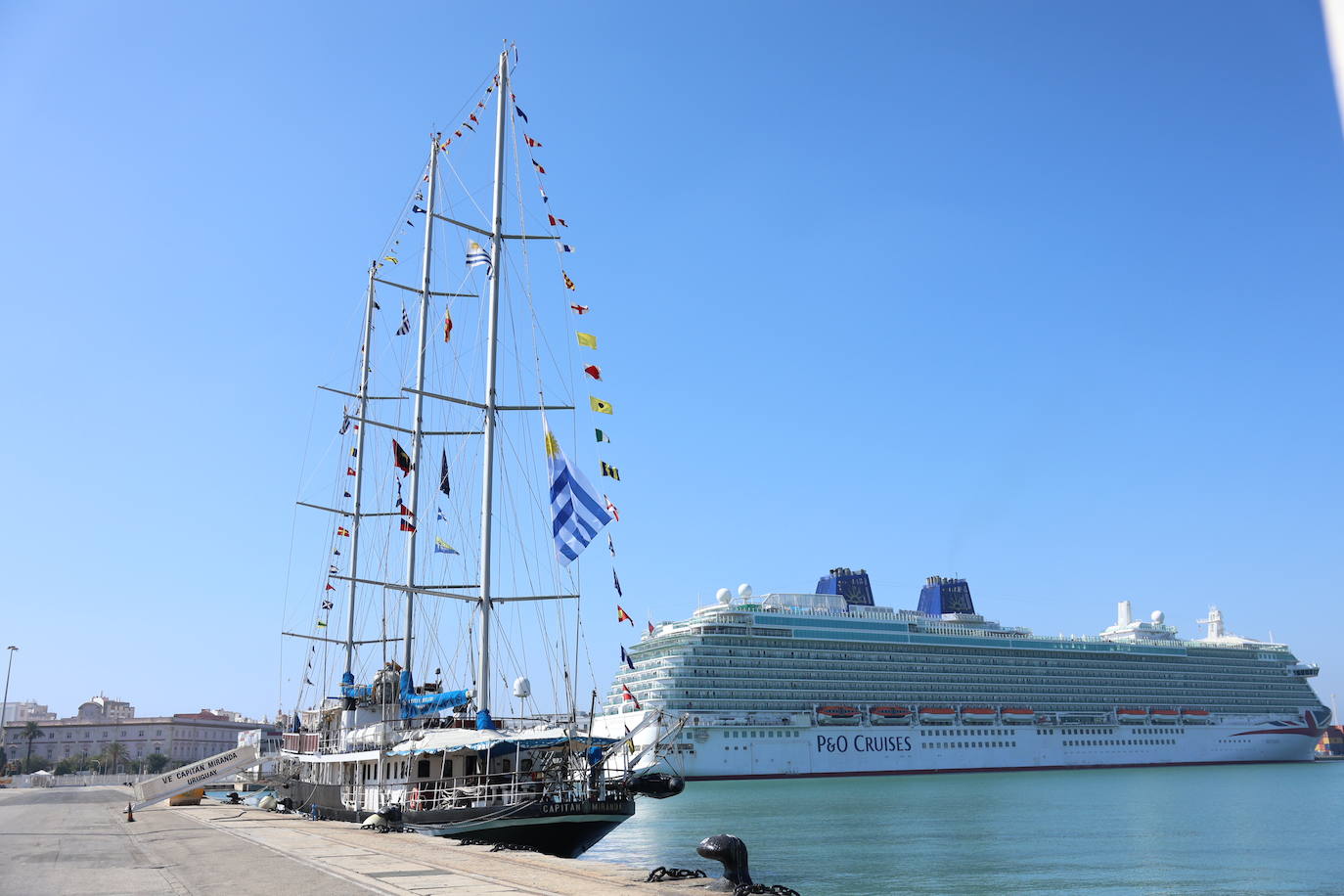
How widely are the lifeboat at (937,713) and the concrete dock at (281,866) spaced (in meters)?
Answer: 77.6

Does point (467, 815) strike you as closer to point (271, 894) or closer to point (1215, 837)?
point (271, 894)

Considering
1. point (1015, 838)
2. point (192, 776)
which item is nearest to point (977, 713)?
point (1015, 838)

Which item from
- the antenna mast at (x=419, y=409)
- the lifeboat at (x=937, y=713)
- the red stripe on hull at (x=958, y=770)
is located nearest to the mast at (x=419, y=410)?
the antenna mast at (x=419, y=409)

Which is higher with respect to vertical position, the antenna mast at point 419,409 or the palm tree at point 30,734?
the antenna mast at point 419,409

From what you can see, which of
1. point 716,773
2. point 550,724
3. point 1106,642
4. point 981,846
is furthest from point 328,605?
point 1106,642

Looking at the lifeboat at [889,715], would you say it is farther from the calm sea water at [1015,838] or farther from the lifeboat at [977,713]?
the calm sea water at [1015,838]

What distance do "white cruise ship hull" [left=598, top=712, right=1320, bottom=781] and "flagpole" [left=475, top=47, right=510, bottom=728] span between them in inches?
1576

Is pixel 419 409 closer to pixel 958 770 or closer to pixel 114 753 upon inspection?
pixel 958 770

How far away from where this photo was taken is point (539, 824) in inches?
904

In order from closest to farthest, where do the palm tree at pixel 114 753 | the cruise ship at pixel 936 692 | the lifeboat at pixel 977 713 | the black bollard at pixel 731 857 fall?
the black bollard at pixel 731 857 < the cruise ship at pixel 936 692 < the lifeboat at pixel 977 713 < the palm tree at pixel 114 753

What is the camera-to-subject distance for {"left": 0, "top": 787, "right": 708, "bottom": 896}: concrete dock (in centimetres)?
1462

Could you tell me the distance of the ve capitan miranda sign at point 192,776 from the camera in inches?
1745

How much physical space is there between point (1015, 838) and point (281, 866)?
89.3 feet

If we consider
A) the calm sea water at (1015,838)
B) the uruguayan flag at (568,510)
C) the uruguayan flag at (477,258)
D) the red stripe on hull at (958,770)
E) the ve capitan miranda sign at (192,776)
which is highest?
the uruguayan flag at (477,258)
